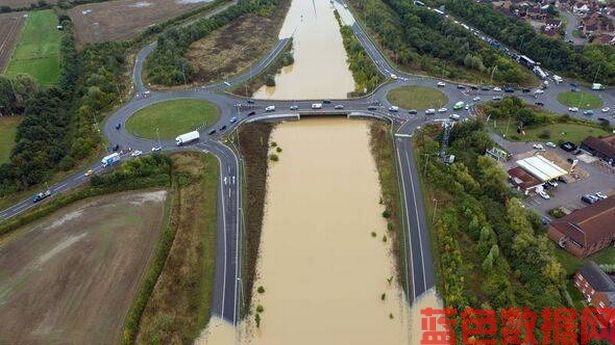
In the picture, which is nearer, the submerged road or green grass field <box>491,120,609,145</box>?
the submerged road

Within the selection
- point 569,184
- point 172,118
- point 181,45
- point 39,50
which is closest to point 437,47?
point 569,184

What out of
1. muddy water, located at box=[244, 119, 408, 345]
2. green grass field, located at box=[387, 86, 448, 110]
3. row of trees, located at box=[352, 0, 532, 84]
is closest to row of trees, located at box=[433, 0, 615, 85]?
row of trees, located at box=[352, 0, 532, 84]

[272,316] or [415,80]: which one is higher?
[415,80]

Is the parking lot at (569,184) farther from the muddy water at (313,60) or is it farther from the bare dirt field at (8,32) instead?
the bare dirt field at (8,32)

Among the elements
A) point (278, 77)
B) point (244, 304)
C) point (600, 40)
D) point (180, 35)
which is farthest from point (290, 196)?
point (600, 40)

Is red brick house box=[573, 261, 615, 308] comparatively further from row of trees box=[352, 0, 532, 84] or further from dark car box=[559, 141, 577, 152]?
row of trees box=[352, 0, 532, 84]

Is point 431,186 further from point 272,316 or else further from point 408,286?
point 272,316

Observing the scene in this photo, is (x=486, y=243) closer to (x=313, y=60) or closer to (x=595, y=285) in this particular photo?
(x=595, y=285)
